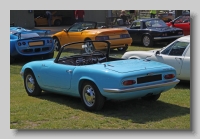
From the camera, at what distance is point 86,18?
108ft

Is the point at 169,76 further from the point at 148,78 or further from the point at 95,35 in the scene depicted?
the point at 95,35

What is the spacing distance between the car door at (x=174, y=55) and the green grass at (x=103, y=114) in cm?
77

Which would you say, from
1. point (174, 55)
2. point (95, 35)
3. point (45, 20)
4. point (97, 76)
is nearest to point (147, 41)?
point (95, 35)

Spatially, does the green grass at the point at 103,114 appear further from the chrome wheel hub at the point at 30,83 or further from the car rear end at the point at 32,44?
the car rear end at the point at 32,44

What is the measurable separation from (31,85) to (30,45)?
484 centimetres

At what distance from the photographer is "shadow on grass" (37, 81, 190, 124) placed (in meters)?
Answer: 6.73

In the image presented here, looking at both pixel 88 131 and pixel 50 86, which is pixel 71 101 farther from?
pixel 88 131

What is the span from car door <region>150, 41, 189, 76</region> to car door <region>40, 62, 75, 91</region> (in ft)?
8.83

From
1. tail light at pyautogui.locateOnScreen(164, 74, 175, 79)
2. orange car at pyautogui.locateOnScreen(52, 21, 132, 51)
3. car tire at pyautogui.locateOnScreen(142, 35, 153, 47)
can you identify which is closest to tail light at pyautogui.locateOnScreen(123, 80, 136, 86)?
tail light at pyautogui.locateOnScreen(164, 74, 175, 79)

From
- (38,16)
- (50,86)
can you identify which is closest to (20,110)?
(50,86)

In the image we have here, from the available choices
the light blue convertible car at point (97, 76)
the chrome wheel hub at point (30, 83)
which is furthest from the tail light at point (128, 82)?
the chrome wheel hub at point (30, 83)

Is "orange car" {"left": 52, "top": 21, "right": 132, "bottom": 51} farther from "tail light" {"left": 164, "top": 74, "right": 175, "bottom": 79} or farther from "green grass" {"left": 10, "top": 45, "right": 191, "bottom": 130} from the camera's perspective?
"tail light" {"left": 164, "top": 74, "right": 175, "bottom": 79}

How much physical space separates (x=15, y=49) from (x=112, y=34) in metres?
3.86

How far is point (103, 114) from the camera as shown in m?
6.93
